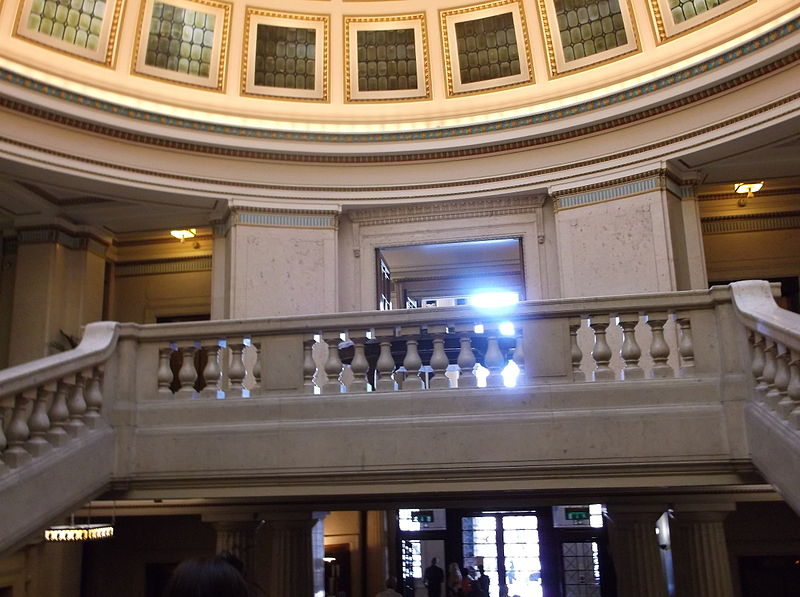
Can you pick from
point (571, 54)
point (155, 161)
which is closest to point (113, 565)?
point (155, 161)

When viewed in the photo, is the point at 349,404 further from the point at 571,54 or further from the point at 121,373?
the point at 571,54

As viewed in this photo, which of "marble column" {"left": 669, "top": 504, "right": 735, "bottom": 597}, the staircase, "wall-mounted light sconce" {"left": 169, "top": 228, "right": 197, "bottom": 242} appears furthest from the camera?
"wall-mounted light sconce" {"left": 169, "top": 228, "right": 197, "bottom": 242}

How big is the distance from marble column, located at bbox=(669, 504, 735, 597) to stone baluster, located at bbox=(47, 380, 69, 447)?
5596mm

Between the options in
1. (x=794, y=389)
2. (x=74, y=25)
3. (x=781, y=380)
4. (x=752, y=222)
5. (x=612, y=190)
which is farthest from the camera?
(x=752, y=222)

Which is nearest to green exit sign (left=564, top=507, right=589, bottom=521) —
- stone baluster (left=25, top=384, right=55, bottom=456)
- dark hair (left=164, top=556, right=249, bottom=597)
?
stone baluster (left=25, top=384, right=55, bottom=456)

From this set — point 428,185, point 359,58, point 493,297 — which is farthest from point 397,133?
point 493,297

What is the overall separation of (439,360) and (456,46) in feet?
29.5

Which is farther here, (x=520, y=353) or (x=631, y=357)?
(x=520, y=353)

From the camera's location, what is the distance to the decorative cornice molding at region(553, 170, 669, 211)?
11.9 m

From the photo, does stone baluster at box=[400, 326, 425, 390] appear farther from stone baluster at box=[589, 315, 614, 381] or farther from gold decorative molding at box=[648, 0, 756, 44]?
gold decorative molding at box=[648, 0, 756, 44]

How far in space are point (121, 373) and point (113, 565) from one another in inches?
351

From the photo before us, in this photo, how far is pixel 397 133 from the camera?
1324 centimetres

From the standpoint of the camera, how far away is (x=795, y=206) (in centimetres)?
1398

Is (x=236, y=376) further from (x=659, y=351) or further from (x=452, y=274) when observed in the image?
(x=452, y=274)
